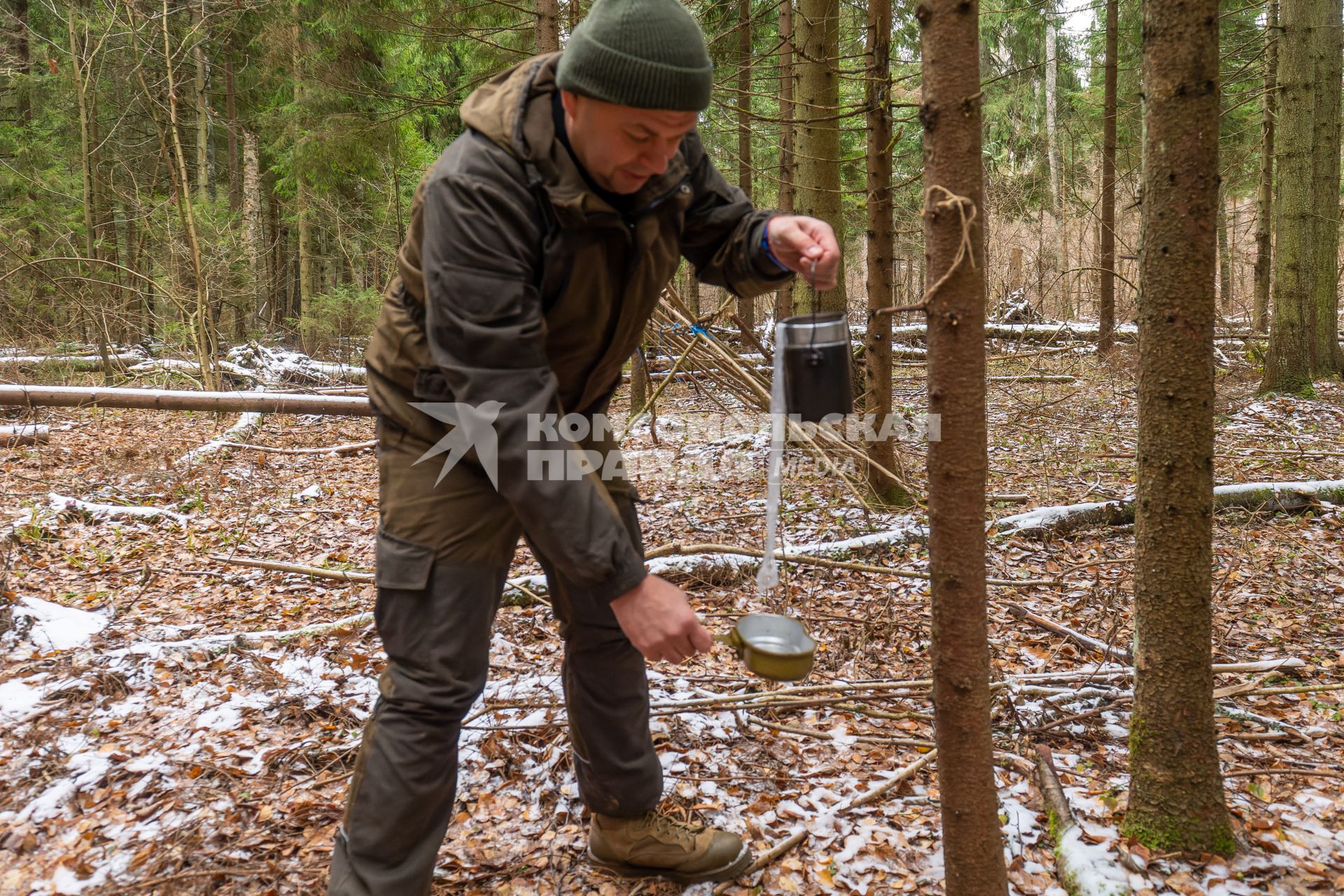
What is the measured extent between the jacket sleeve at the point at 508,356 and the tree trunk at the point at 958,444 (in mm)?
673

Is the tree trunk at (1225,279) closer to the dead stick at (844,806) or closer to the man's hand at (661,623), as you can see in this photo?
the dead stick at (844,806)

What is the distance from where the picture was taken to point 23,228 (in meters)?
14.6

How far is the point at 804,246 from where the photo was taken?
1984 mm

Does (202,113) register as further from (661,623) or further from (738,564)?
(661,623)

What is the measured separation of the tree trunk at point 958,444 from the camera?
5.31 ft

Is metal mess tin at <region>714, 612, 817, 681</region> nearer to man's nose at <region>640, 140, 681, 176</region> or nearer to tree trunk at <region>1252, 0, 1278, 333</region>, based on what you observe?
man's nose at <region>640, 140, 681, 176</region>

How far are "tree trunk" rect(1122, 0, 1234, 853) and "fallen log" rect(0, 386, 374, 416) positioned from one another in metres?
6.45

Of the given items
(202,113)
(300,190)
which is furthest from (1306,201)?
(202,113)

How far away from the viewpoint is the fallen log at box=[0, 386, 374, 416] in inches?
291

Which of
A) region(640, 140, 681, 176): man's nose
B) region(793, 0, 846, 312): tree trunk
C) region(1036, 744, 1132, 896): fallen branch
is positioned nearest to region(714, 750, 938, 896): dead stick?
region(1036, 744, 1132, 896): fallen branch

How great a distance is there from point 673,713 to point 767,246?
1.88 metres

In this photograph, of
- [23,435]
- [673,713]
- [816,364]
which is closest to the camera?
[816,364]

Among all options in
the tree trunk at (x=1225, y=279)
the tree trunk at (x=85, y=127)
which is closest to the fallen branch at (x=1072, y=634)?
the tree trunk at (x=85, y=127)

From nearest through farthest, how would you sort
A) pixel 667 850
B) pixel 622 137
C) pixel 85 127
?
pixel 622 137 < pixel 667 850 < pixel 85 127
